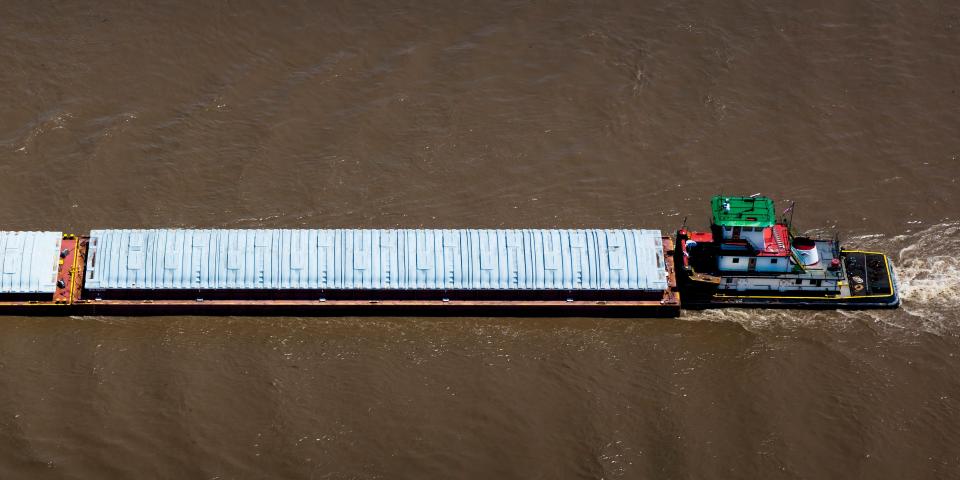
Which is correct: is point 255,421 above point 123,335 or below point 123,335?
below

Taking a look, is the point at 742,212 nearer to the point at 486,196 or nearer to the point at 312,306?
the point at 486,196

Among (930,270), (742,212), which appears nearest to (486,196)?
(742,212)

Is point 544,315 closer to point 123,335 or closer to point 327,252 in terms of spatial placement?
point 327,252

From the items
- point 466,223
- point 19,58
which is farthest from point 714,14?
point 19,58

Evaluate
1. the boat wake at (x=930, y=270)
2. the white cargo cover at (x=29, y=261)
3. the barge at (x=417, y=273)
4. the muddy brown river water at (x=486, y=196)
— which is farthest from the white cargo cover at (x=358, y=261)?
the boat wake at (x=930, y=270)

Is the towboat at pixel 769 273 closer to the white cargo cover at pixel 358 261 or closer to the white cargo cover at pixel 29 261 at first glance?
Answer: the white cargo cover at pixel 358 261

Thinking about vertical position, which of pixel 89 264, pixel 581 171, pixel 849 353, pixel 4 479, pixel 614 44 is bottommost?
pixel 4 479
